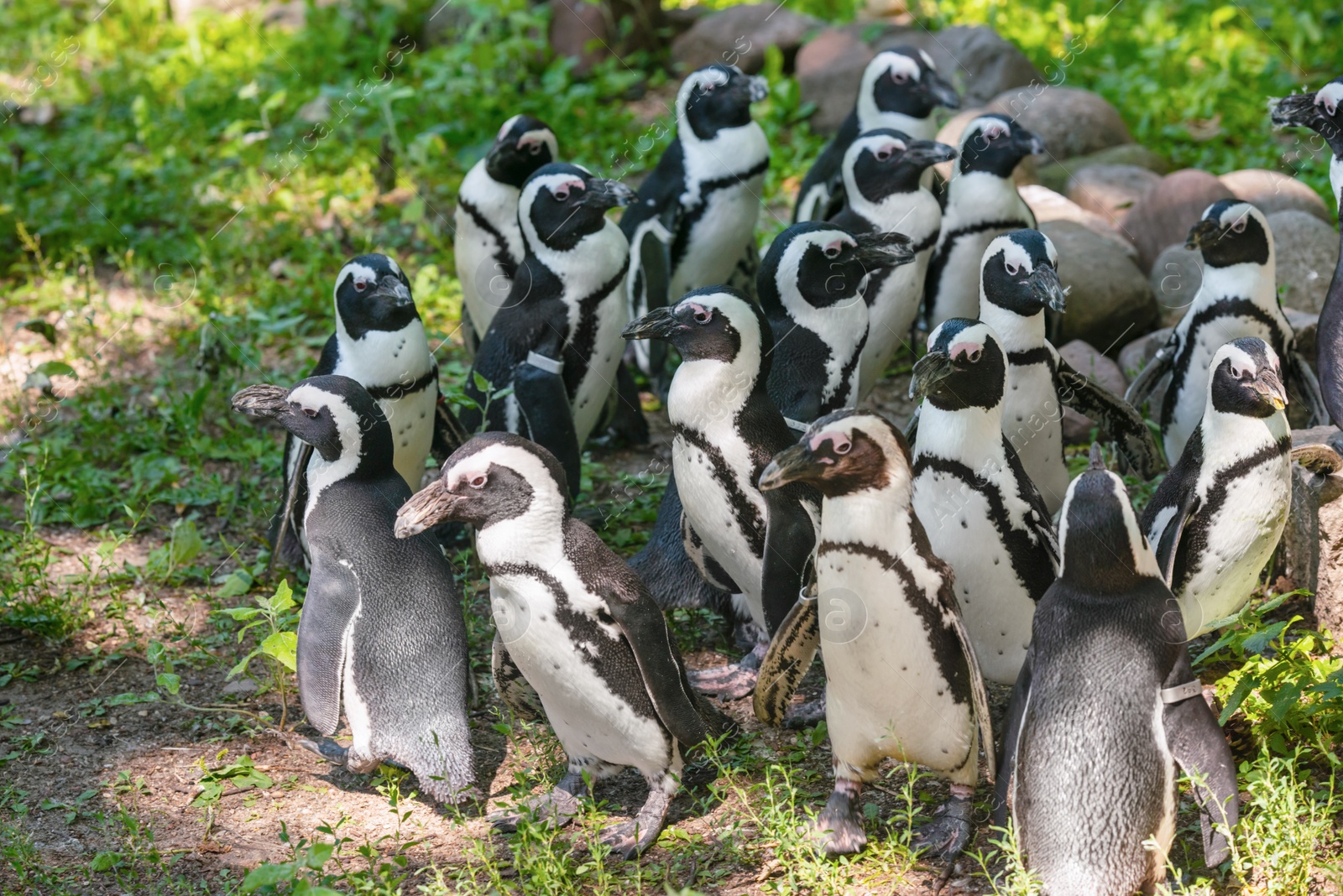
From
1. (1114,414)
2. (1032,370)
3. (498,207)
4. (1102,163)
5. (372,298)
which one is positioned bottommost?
(1102,163)

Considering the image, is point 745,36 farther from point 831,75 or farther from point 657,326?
point 657,326

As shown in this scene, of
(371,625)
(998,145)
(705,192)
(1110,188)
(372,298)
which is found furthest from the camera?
(1110,188)

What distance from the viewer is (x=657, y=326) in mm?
3789

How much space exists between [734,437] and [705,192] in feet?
7.65

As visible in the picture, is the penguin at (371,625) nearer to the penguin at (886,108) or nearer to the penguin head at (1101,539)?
the penguin head at (1101,539)

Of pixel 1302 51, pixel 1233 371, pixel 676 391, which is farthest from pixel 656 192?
pixel 1302 51

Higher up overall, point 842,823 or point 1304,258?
point 842,823

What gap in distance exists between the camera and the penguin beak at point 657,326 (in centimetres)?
379

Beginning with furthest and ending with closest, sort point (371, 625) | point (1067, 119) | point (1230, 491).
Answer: point (1067, 119), point (1230, 491), point (371, 625)

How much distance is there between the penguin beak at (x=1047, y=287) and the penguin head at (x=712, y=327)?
0.88m

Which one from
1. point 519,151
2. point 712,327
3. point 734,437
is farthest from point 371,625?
point 519,151

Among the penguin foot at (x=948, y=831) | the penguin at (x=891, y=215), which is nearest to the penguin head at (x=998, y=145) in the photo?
the penguin at (x=891, y=215)

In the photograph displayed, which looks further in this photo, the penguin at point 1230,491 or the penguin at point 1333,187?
the penguin at point 1333,187

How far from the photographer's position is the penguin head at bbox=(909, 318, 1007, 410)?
3.50 metres
